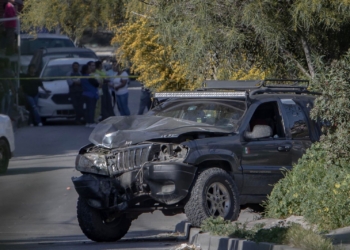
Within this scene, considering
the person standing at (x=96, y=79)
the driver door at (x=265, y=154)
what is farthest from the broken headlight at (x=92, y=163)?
the person standing at (x=96, y=79)

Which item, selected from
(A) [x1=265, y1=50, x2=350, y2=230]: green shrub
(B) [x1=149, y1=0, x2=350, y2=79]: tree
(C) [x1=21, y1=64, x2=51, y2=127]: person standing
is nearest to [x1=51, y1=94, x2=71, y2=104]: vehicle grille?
(C) [x1=21, y1=64, x2=51, y2=127]: person standing

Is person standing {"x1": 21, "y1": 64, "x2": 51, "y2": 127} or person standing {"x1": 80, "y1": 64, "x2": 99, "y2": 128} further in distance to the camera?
person standing {"x1": 80, "y1": 64, "x2": 99, "y2": 128}

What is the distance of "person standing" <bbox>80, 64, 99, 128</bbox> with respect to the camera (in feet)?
64.8

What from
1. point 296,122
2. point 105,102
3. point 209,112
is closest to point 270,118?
point 296,122

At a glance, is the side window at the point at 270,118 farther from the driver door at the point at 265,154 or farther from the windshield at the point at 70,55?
the windshield at the point at 70,55

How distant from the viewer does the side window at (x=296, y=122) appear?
28.5 feet

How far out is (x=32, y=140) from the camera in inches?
708

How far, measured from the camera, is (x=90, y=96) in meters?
19.8

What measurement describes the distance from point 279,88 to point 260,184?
147cm

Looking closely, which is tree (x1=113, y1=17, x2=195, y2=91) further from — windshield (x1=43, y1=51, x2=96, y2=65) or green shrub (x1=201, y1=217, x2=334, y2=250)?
windshield (x1=43, y1=51, x2=96, y2=65)

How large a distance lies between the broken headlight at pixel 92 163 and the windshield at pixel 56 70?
513 inches

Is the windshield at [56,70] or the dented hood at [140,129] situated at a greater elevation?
the dented hood at [140,129]

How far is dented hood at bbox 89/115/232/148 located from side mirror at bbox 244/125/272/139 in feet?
0.91

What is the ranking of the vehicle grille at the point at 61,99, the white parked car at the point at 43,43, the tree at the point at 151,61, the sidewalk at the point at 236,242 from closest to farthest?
1. the sidewalk at the point at 236,242
2. the tree at the point at 151,61
3. the vehicle grille at the point at 61,99
4. the white parked car at the point at 43,43
